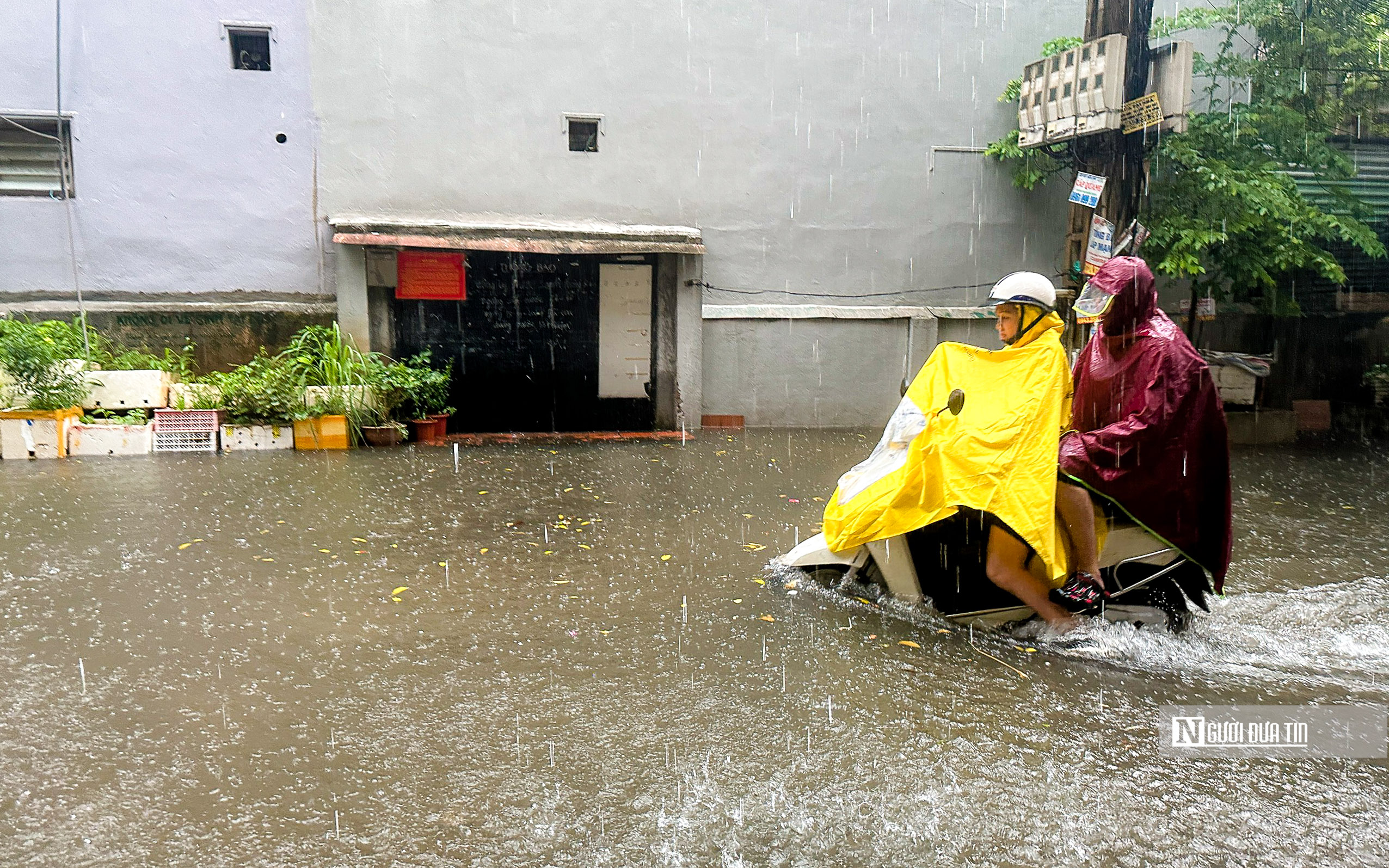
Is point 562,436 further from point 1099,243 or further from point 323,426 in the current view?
point 1099,243

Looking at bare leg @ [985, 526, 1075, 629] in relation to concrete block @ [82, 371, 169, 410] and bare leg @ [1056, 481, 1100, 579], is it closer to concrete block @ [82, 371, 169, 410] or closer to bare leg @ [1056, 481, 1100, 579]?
bare leg @ [1056, 481, 1100, 579]

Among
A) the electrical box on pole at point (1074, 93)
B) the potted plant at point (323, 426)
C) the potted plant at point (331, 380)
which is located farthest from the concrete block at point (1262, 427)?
the potted plant at point (323, 426)

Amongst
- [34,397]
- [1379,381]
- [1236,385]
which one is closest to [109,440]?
[34,397]

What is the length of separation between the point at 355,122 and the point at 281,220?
4.69ft

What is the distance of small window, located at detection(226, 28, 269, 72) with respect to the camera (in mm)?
10891

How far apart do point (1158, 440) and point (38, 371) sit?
32.0 ft

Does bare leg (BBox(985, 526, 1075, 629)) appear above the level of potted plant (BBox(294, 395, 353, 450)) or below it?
above

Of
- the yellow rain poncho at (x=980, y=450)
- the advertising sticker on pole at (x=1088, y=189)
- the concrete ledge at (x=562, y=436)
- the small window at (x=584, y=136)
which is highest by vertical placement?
the small window at (x=584, y=136)

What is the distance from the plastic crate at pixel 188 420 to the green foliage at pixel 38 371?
76 cm

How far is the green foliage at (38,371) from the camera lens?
900cm

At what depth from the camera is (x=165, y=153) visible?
35.1 ft

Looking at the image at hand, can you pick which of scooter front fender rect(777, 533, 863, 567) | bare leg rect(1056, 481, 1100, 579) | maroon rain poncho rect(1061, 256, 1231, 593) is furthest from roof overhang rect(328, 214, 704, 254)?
bare leg rect(1056, 481, 1100, 579)

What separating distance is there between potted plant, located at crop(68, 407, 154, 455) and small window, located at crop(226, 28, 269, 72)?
4352 millimetres

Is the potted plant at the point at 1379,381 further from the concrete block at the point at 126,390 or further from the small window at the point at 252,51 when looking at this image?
the concrete block at the point at 126,390
